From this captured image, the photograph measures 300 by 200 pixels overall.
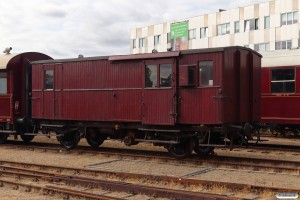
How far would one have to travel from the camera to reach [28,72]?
725 inches

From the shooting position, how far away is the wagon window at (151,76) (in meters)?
13.9

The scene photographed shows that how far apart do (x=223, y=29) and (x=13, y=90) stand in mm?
45396

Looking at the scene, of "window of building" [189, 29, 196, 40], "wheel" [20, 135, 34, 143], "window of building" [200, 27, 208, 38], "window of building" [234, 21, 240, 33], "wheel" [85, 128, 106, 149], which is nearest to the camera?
"wheel" [85, 128, 106, 149]

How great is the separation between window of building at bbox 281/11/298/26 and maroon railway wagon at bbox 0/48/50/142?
4043 cm

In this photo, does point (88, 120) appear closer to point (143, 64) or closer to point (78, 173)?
point (143, 64)

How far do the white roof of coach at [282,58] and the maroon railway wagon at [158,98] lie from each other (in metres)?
4.37

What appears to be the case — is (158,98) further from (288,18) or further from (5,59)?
(288,18)

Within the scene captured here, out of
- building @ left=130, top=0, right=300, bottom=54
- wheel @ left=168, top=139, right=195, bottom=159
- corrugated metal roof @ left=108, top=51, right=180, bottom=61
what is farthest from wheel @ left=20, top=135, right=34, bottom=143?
building @ left=130, top=0, right=300, bottom=54

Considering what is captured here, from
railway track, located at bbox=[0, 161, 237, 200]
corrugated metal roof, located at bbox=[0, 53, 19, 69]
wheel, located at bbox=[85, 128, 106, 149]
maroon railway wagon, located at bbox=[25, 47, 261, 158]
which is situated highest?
corrugated metal roof, located at bbox=[0, 53, 19, 69]

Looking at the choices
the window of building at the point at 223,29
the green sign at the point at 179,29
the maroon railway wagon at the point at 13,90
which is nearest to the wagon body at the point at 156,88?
the maroon railway wagon at the point at 13,90

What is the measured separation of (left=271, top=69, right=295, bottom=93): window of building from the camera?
61.0 feet

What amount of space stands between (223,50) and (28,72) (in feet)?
31.9

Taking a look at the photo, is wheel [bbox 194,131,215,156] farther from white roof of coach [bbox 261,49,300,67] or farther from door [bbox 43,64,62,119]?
white roof of coach [bbox 261,49,300,67]

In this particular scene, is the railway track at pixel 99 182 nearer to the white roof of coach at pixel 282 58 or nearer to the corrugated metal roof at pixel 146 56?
the corrugated metal roof at pixel 146 56
